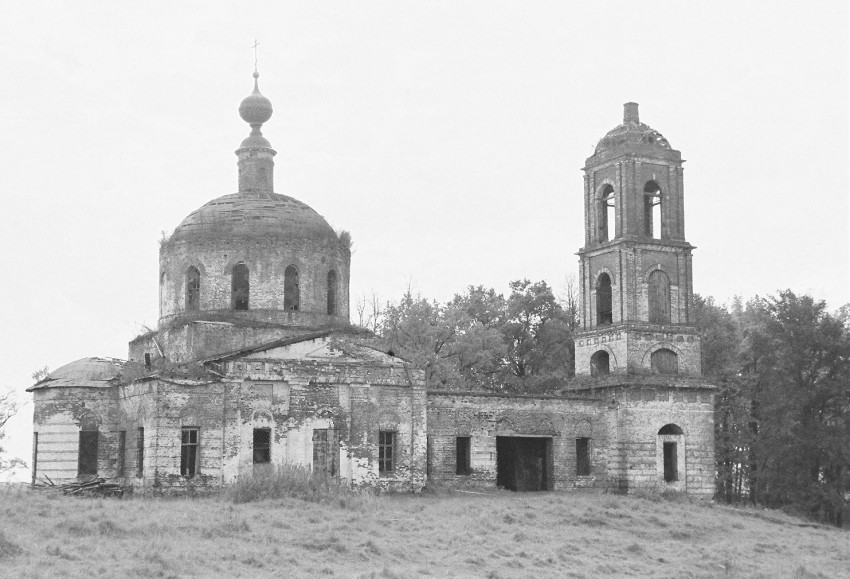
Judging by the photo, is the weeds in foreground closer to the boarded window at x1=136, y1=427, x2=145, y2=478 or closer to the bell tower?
the boarded window at x1=136, y1=427, x2=145, y2=478

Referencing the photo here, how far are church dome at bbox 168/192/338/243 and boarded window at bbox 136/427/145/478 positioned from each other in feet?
20.2

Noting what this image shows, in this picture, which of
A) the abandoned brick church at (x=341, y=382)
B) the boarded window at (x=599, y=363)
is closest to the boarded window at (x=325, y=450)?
the abandoned brick church at (x=341, y=382)

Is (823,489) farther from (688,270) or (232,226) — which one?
(232,226)

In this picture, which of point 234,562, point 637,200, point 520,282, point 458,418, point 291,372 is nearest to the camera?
point 234,562

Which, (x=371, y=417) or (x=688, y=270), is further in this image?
(x=688, y=270)

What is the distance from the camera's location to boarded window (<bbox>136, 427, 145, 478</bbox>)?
28.8m

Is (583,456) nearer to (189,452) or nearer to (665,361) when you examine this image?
(665,361)

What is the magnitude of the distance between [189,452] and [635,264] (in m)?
14.1

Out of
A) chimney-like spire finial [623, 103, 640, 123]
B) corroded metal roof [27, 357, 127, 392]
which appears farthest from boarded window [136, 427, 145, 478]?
chimney-like spire finial [623, 103, 640, 123]

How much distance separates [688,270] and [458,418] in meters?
8.80

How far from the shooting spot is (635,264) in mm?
34812

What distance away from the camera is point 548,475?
33438 mm

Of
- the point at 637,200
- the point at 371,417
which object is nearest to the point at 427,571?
the point at 371,417

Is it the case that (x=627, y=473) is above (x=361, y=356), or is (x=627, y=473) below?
below
